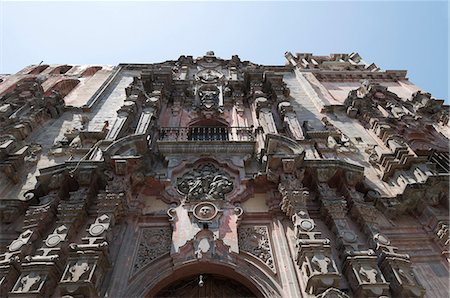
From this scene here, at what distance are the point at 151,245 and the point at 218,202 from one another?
6.19ft

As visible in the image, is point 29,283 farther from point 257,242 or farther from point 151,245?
point 257,242

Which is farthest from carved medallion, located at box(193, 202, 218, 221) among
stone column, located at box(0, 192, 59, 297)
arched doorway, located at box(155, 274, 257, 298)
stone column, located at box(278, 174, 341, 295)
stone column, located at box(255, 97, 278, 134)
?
stone column, located at box(255, 97, 278, 134)

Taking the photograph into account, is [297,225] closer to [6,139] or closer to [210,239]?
[210,239]

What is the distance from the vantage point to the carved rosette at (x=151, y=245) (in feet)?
24.1

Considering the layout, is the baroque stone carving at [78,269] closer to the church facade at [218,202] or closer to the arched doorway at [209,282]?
the church facade at [218,202]

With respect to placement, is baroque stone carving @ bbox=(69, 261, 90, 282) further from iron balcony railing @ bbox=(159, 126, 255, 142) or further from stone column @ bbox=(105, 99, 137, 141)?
iron balcony railing @ bbox=(159, 126, 255, 142)

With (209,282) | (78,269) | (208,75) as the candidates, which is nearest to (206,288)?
(209,282)

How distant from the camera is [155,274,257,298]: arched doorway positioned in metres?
7.21

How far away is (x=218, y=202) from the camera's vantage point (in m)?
8.50

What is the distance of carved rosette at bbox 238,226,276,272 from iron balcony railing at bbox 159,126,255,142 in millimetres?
3790

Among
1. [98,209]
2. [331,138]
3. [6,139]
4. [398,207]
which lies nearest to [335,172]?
[398,207]

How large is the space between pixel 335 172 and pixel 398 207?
1.92m

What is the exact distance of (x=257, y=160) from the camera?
10.2 m

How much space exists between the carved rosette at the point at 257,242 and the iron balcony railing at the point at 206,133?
379cm
